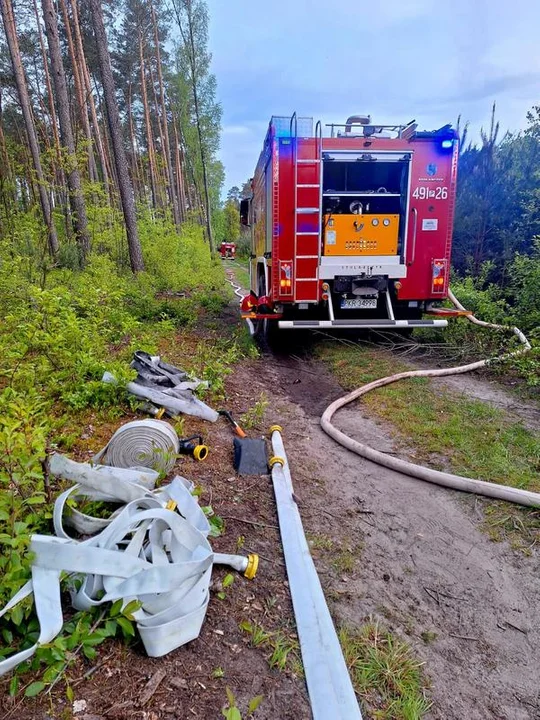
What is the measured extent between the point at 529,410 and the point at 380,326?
105 inches

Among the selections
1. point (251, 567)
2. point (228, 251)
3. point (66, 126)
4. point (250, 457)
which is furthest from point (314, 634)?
point (228, 251)

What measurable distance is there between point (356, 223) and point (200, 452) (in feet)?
16.3

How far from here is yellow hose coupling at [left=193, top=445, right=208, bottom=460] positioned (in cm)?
338

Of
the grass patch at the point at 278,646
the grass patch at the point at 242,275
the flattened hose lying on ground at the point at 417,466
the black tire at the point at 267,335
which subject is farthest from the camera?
the grass patch at the point at 242,275

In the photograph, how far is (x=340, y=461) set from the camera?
12.6 ft

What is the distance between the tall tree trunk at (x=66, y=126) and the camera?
36.3 ft

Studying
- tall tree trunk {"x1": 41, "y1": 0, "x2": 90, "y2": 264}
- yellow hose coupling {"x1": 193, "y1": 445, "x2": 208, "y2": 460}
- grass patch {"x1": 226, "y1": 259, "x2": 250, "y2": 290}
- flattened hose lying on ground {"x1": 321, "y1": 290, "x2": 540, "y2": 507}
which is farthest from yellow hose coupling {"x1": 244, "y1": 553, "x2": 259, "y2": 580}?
grass patch {"x1": 226, "y1": 259, "x2": 250, "y2": 290}

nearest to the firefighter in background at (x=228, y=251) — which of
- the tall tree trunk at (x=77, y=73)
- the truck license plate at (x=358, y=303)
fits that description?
the tall tree trunk at (x=77, y=73)

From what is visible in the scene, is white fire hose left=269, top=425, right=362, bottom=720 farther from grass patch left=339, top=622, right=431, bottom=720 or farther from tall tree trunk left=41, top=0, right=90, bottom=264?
tall tree trunk left=41, top=0, right=90, bottom=264

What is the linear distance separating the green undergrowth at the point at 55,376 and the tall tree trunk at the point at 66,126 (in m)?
1.77

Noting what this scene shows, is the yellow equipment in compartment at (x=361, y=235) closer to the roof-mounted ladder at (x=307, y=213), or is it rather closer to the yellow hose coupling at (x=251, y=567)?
the roof-mounted ladder at (x=307, y=213)

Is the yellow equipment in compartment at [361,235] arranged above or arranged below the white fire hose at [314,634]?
above

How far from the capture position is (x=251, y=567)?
222cm

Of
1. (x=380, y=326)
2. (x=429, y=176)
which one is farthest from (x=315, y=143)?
(x=380, y=326)
